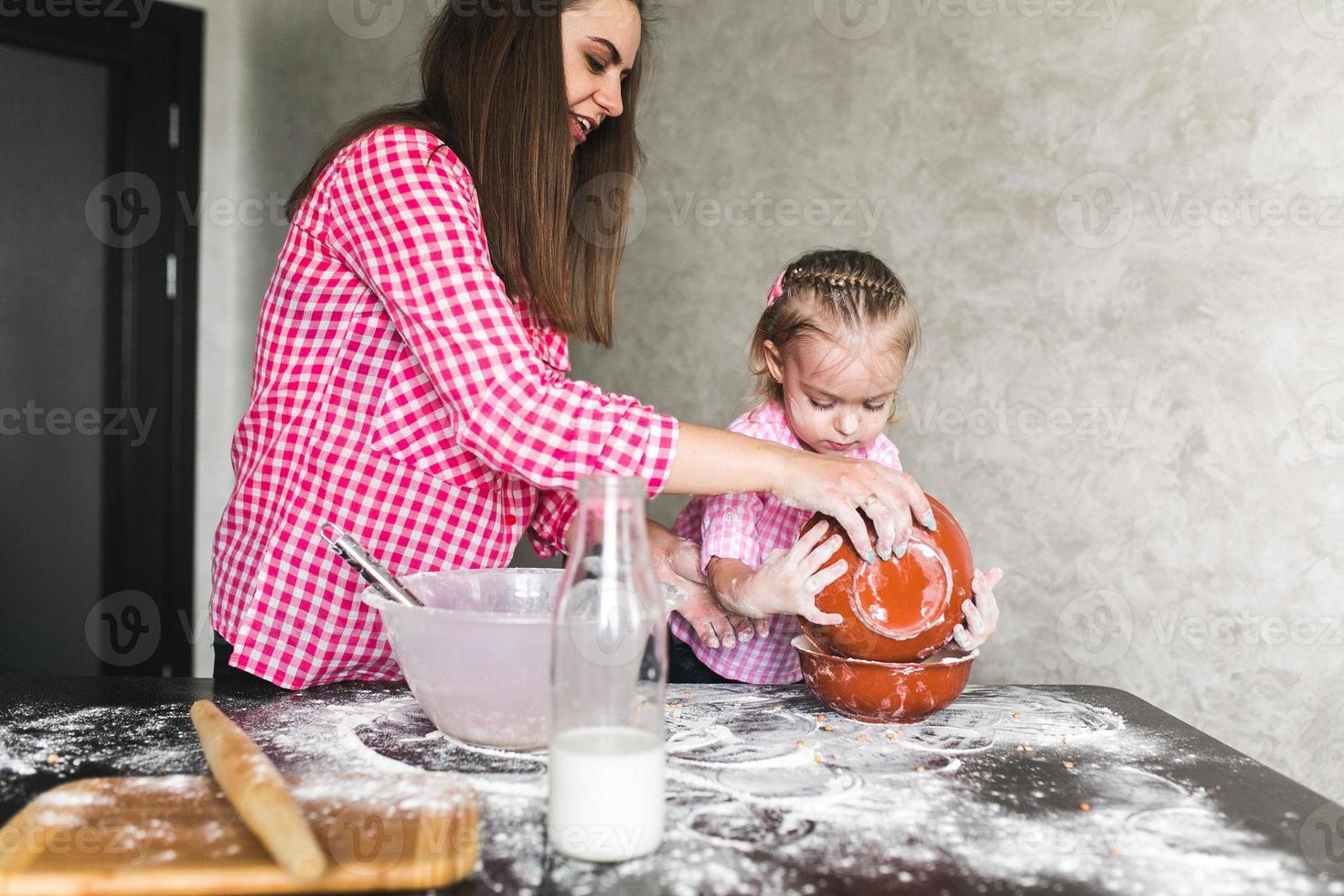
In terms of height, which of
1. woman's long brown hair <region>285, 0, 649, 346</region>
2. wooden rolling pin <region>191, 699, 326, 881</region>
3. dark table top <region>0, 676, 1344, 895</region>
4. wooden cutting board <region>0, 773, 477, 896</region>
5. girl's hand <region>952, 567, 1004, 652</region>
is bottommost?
dark table top <region>0, 676, 1344, 895</region>

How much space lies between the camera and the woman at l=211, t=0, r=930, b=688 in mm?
1097

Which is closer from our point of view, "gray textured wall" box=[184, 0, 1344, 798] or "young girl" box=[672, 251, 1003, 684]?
"young girl" box=[672, 251, 1003, 684]

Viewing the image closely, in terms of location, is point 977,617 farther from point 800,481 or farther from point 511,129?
point 511,129

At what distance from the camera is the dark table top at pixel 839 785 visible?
730 mm

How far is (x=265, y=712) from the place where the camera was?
1.09 m

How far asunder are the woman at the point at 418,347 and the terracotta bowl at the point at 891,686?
0.12m

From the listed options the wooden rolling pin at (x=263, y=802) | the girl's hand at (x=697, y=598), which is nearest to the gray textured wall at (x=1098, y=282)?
the girl's hand at (x=697, y=598)

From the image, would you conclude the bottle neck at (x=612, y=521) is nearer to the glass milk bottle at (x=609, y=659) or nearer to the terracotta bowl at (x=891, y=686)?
the glass milk bottle at (x=609, y=659)

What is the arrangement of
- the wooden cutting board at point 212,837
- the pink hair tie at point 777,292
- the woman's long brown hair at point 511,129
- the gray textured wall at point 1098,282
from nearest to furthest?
the wooden cutting board at point 212,837
the woman's long brown hair at point 511,129
the pink hair tie at point 777,292
the gray textured wall at point 1098,282

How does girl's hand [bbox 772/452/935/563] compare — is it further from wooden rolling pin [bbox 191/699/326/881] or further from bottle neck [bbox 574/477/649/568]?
wooden rolling pin [bbox 191/699/326/881]

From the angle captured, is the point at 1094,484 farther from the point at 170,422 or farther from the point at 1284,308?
the point at 170,422

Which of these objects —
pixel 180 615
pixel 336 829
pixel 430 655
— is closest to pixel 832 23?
pixel 430 655

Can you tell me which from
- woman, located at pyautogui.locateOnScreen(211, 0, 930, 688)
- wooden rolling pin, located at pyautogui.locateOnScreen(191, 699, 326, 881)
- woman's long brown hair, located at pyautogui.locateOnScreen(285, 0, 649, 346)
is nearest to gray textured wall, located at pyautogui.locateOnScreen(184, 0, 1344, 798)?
woman, located at pyautogui.locateOnScreen(211, 0, 930, 688)

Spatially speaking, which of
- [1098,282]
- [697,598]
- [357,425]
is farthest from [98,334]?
[1098,282]
